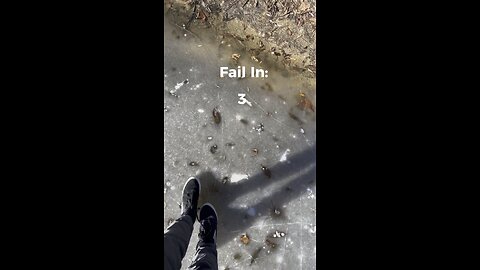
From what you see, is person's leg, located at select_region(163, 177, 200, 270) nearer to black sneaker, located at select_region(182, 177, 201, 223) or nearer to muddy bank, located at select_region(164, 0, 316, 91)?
black sneaker, located at select_region(182, 177, 201, 223)

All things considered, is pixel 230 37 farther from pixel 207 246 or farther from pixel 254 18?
pixel 207 246

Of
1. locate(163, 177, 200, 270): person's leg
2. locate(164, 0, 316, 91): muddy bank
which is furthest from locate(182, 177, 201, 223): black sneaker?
locate(164, 0, 316, 91): muddy bank

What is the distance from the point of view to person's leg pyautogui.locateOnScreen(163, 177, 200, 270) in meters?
2.28

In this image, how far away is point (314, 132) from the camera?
2881 millimetres

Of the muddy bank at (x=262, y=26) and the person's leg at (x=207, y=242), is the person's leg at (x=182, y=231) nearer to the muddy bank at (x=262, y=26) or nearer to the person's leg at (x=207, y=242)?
the person's leg at (x=207, y=242)

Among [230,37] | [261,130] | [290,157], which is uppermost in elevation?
[230,37]

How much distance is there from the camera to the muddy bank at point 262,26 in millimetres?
2760

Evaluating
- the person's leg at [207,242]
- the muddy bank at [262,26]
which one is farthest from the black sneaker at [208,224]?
the muddy bank at [262,26]

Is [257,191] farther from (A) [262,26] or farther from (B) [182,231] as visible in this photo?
(A) [262,26]

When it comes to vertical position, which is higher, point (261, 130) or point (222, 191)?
point (261, 130)

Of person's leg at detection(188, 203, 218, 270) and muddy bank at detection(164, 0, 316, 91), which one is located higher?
muddy bank at detection(164, 0, 316, 91)

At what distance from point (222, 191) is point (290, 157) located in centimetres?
57

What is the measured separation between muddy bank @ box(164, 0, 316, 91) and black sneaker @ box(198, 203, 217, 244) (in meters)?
1.15
